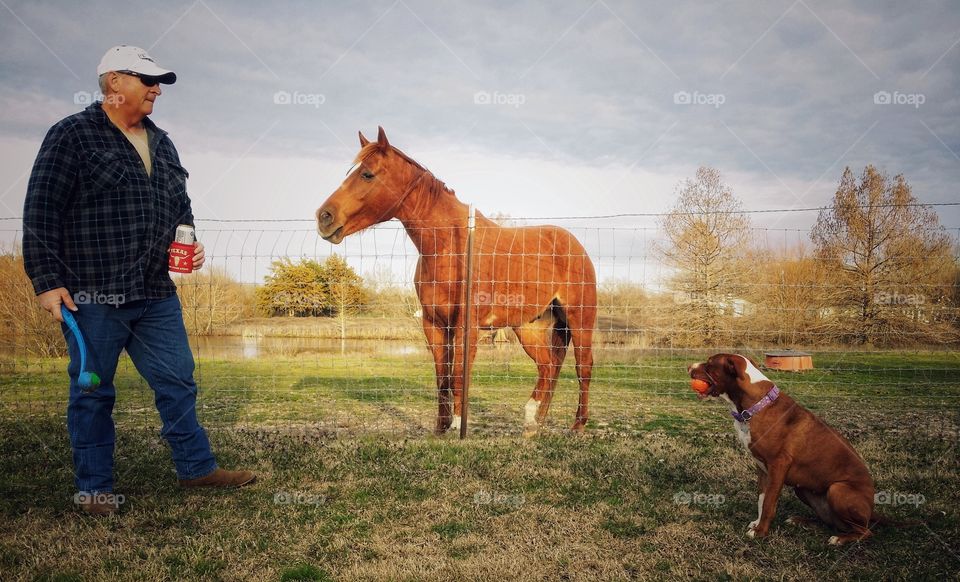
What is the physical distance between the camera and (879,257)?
15570mm

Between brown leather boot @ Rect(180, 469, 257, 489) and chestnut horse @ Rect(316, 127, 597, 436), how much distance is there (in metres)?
2.09

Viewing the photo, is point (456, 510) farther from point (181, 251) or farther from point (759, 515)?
point (181, 251)

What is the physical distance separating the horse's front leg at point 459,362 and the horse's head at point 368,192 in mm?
1453

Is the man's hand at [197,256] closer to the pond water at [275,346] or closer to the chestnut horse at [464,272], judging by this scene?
the chestnut horse at [464,272]

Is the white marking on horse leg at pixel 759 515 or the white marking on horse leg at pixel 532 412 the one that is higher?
the white marking on horse leg at pixel 532 412

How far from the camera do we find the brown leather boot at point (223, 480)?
4.16 meters

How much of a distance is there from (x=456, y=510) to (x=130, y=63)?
12.2 ft

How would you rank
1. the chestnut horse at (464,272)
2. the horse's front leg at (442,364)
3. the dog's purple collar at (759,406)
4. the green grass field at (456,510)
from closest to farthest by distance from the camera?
the green grass field at (456,510) < the dog's purple collar at (759,406) < the chestnut horse at (464,272) < the horse's front leg at (442,364)

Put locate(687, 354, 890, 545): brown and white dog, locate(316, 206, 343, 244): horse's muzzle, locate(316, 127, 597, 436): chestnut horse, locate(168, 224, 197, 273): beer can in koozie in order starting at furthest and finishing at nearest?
locate(316, 127, 597, 436): chestnut horse < locate(316, 206, 343, 244): horse's muzzle < locate(168, 224, 197, 273): beer can in koozie < locate(687, 354, 890, 545): brown and white dog

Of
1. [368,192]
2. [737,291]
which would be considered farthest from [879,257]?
[368,192]

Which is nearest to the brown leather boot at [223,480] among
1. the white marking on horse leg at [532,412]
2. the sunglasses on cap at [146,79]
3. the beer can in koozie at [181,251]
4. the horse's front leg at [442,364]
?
the beer can in koozie at [181,251]

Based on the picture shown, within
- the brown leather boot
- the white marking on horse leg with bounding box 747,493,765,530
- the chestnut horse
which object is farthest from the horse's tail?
the brown leather boot

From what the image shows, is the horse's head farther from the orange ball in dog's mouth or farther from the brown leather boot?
the orange ball in dog's mouth

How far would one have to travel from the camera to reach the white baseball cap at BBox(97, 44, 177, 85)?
145 inches
